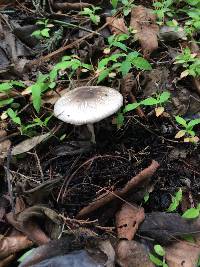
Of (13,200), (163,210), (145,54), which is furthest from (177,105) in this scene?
(13,200)

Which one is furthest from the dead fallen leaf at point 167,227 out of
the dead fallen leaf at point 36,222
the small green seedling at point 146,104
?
the small green seedling at point 146,104

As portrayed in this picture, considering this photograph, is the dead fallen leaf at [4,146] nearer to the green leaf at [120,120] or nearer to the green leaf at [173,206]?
the green leaf at [120,120]

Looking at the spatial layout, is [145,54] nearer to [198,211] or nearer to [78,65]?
[78,65]

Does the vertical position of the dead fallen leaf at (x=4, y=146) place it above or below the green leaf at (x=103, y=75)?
below

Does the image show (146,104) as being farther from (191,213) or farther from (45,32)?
(45,32)

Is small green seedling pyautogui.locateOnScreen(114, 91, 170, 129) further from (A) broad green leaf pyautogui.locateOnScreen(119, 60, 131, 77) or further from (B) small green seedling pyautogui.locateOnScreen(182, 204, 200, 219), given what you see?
(B) small green seedling pyautogui.locateOnScreen(182, 204, 200, 219)

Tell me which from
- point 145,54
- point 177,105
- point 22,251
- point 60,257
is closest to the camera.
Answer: point 60,257
